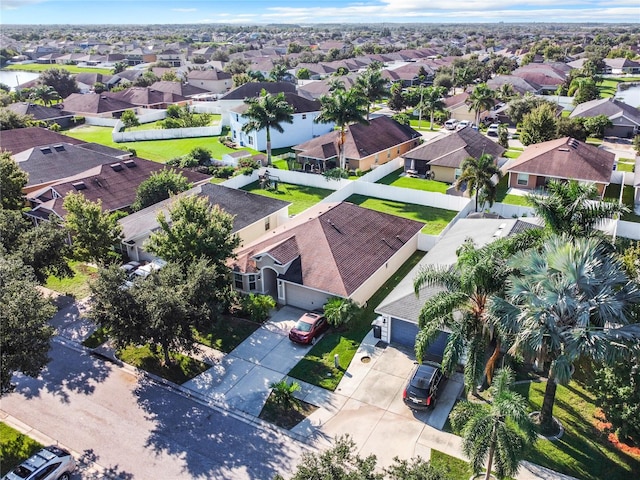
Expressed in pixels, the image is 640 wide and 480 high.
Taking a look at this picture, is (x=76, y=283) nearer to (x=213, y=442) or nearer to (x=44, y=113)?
(x=213, y=442)

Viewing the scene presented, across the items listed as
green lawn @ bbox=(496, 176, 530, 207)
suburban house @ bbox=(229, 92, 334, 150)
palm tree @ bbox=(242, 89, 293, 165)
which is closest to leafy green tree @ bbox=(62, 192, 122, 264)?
palm tree @ bbox=(242, 89, 293, 165)

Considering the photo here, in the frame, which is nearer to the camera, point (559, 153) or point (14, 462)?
point (14, 462)

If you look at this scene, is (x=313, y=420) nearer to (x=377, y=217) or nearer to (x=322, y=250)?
(x=322, y=250)

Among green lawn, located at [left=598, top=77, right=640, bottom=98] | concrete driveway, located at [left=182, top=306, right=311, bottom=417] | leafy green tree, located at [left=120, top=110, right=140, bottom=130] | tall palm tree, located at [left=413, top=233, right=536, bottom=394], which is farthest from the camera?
green lawn, located at [left=598, top=77, right=640, bottom=98]

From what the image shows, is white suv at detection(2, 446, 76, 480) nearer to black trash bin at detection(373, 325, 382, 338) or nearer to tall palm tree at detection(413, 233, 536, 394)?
tall palm tree at detection(413, 233, 536, 394)

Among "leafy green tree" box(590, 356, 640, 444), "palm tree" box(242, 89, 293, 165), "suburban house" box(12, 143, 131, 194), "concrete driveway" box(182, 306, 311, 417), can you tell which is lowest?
"concrete driveway" box(182, 306, 311, 417)

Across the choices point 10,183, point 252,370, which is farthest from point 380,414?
point 10,183

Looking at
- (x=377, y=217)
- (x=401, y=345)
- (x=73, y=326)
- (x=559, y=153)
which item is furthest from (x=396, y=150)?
(x=73, y=326)

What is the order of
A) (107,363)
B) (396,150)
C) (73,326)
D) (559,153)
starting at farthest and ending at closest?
(396,150), (559,153), (73,326), (107,363)
